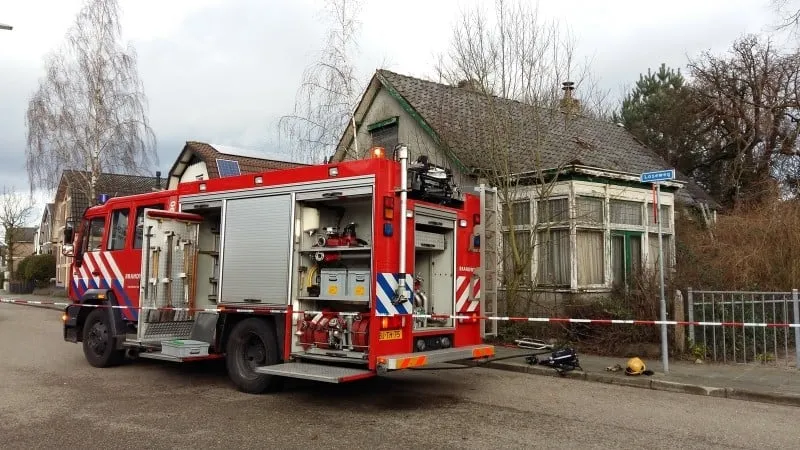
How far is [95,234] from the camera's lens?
1117 centimetres

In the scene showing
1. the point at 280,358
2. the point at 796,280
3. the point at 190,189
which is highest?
the point at 190,189

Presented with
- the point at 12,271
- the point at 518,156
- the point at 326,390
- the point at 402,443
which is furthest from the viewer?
the point at 12,271

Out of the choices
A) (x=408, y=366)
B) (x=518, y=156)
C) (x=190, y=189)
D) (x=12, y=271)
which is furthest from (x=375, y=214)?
(x=12, y=271)

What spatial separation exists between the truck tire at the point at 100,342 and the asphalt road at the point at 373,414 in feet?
0.89

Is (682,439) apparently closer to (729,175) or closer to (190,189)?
(190,189)

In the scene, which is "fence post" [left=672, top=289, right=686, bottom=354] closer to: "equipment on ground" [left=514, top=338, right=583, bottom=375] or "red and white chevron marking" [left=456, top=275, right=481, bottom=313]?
"equipment on ground" [left=514, top=338, right=583, bottom=375]

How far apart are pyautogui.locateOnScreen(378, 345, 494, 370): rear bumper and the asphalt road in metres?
0.54

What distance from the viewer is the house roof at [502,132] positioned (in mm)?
13516

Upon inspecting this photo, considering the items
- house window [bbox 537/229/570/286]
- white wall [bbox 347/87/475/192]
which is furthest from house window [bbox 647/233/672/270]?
white wall [bbox 347/87/475/192]

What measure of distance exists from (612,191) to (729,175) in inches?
636

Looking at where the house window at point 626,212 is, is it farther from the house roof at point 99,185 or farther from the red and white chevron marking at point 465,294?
the house roof at point 99,185

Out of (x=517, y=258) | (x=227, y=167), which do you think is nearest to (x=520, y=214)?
(x=517, y=258)

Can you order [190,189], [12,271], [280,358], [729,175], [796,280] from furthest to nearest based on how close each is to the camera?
[12,271], [729,175], [796,280], [190,189], [280,358]

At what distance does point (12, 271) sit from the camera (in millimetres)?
46344
